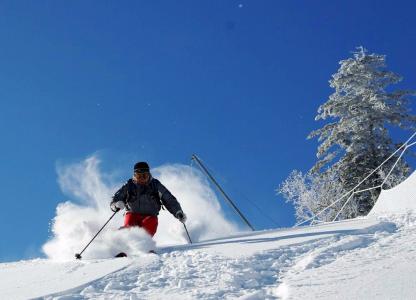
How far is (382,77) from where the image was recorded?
24.1 metres

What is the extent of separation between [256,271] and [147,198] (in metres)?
4.01

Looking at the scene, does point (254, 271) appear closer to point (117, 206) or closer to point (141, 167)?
point (117, 206)

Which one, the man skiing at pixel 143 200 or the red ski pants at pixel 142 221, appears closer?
the red ski pants at pixel 142 221

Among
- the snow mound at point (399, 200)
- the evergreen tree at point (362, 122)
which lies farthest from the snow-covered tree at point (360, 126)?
the snow mound at point (399, 200)

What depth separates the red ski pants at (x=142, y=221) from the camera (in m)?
8.73

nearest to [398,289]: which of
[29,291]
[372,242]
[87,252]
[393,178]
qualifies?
[372,242]

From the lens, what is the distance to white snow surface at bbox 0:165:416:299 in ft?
14.9

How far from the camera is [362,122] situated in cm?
2317

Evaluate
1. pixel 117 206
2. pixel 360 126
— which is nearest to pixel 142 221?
pixel 117 206

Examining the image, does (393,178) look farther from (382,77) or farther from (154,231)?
(154,231)

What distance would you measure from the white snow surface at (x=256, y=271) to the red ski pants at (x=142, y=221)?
1766 millimetres

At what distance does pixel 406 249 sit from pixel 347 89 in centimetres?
1952

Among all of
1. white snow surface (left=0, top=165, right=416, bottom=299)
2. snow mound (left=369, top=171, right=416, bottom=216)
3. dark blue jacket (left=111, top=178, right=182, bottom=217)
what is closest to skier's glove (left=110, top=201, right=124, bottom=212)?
dark blue jacket (left=111, top=178, right=182, bottom=217)

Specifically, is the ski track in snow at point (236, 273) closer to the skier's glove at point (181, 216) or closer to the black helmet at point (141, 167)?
the skier's glove at point (181, 216)
